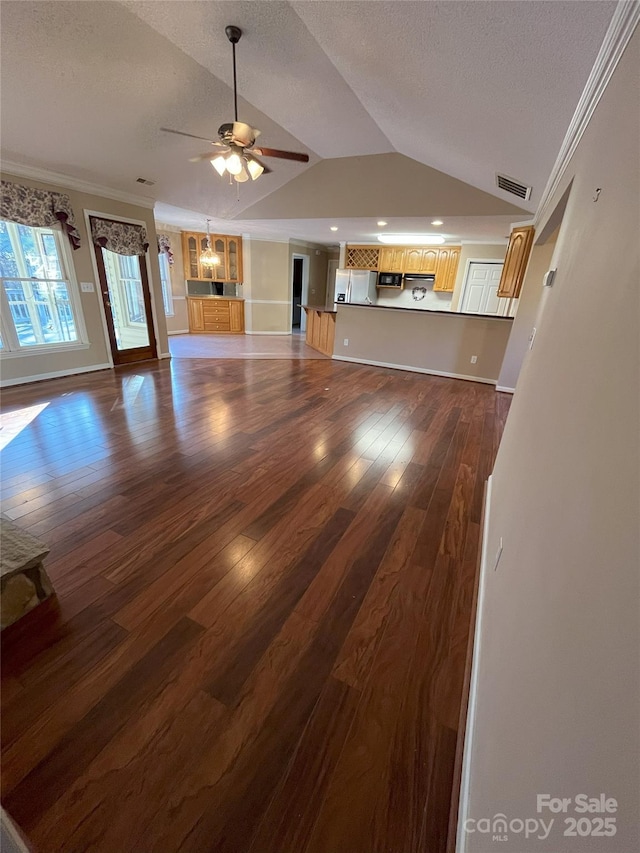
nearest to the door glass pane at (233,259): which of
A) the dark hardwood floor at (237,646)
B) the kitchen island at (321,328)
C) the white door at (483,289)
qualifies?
the kitchen island at (321,328)

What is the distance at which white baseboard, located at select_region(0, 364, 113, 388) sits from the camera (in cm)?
409

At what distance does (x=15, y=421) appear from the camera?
3152 mm

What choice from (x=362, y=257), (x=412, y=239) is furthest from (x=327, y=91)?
(x=362, y=257)

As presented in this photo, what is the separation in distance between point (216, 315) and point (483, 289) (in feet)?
20.4

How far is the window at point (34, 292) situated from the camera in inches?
156

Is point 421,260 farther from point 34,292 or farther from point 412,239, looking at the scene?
point 34,292

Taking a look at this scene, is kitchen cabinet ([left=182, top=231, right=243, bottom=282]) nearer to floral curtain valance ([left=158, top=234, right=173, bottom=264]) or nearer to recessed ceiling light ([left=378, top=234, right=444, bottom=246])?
floral curtain valance ([left=158, top=234, right=173, bottom=264])

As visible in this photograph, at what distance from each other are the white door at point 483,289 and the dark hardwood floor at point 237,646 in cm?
535

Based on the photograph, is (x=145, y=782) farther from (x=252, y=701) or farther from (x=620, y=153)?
(x=620, y=153)

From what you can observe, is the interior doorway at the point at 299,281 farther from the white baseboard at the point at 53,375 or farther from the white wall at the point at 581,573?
the white wall at the point at 581,573

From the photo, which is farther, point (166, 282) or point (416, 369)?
point (166, 282)

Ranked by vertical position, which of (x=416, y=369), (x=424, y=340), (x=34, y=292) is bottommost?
(x=416, y=369)

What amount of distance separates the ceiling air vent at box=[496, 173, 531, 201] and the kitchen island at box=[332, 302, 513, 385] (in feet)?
5.31

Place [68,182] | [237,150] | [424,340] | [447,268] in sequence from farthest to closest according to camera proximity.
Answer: [447,268], [424,340], [68,182], [237,150]
